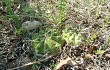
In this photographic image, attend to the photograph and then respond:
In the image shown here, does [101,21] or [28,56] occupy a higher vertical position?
[101,21]

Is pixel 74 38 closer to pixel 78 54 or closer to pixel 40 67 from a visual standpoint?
pixel 78 54

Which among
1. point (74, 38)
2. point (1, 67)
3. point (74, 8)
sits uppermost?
point (74, 8)

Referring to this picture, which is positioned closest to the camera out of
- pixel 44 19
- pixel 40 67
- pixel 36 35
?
pixel 40 67

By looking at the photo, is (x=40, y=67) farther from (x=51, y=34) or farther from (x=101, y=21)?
(x=101, y=21)

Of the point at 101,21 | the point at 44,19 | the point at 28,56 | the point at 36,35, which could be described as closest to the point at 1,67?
the point at 28,56

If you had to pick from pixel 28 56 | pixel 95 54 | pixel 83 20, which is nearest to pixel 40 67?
pixel 28 56

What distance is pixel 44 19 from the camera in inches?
89.1

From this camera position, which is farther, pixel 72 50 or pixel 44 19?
pixel 44 19

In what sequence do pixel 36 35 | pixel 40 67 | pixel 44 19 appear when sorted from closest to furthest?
pixel 40 67 < pixel 36 35 < pixel 44 19

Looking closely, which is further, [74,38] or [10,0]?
[10,0]

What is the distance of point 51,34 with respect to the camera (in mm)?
2062

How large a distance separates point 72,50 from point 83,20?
32 cm

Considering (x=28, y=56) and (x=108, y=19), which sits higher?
(x=108, y=19)

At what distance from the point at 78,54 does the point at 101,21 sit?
357 millimetres
